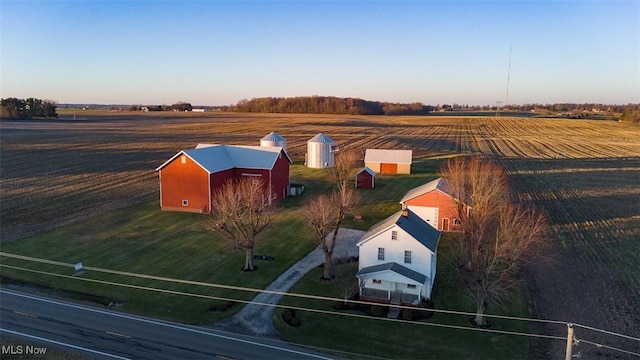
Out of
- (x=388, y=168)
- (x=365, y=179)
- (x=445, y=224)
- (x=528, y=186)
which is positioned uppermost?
(x=388, y=168)

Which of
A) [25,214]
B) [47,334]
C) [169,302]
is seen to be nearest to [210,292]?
[169,302]

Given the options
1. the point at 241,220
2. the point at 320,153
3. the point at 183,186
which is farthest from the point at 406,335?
the point at 320,153

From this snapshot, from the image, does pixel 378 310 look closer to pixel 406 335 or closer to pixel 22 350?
pixel 406 335

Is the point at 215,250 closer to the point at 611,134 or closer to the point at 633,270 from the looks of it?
the point at 633,270

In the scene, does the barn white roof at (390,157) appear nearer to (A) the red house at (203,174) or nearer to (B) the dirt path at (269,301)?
(A) the red house at (203,174)

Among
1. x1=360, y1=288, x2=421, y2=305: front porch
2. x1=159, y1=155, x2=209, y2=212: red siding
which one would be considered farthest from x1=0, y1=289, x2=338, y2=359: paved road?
x1=159, y1=155, x2=209, y2=212: red siding

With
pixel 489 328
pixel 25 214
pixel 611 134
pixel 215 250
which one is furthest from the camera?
pixel 611 134
